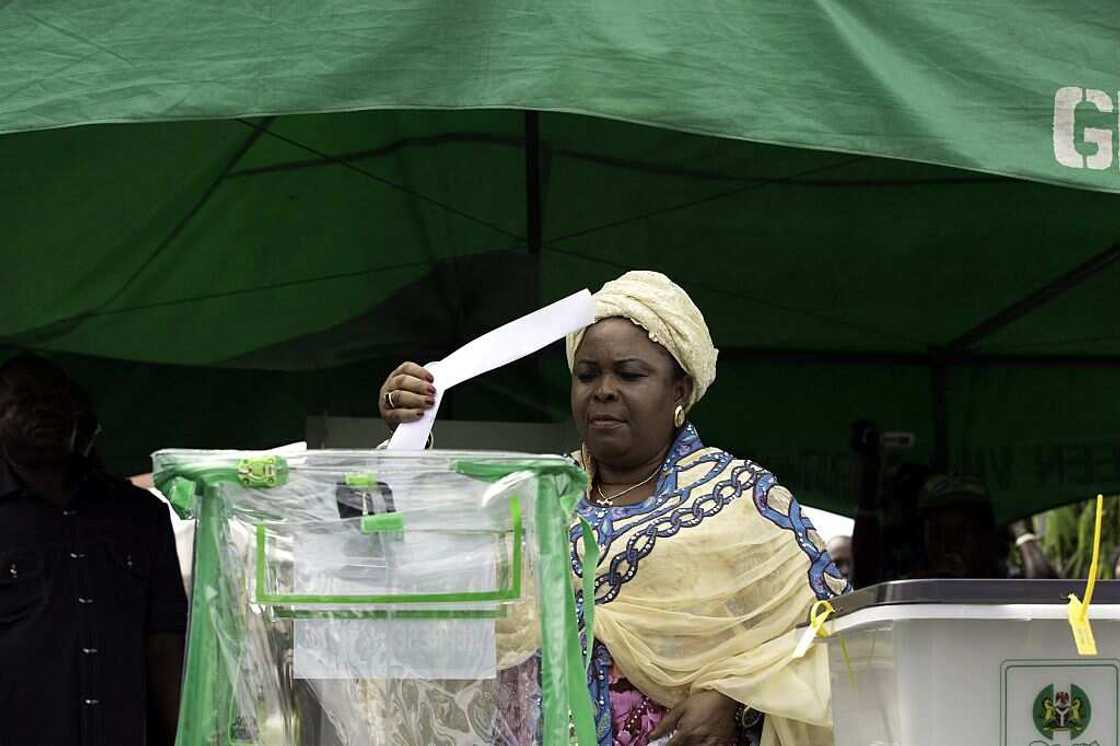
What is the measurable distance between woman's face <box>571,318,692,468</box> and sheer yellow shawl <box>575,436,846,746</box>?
117mm

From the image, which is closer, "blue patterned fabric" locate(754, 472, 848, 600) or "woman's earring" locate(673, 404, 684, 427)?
"blue patterned fabric" locate(754, 472, 848, 600)

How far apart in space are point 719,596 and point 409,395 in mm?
797

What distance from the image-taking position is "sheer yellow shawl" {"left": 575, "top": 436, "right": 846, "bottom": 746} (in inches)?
127

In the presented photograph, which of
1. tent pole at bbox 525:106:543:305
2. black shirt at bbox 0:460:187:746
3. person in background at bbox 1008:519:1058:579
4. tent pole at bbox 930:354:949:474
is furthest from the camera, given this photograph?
person in background at bbox 1008:519:1058:579

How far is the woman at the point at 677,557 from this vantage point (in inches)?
127

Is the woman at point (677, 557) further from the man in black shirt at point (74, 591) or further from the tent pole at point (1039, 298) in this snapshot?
the tent pole at point (1039, 298)

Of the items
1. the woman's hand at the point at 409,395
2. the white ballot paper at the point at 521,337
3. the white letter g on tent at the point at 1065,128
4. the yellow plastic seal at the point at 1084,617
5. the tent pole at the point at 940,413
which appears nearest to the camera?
the yellow plastic seal at the point at 1084,617

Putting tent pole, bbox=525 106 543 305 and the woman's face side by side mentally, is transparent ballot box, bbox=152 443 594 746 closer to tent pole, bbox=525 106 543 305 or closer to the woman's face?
the woman's face

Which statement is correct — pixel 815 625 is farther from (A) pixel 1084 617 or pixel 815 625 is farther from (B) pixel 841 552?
(B) pixel 841 552

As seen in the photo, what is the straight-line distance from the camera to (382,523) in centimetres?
247

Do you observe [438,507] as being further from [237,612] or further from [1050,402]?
[1050,402]

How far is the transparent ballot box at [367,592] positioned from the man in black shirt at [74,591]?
200 cm

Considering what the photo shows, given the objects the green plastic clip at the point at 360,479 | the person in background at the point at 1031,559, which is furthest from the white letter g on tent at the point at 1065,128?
the person in background at the point at 1031,559

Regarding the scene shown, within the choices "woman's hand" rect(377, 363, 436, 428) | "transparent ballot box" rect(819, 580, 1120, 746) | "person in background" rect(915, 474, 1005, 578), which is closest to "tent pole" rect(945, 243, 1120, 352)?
"person in background" rect(915, 474, 1005, 578)
